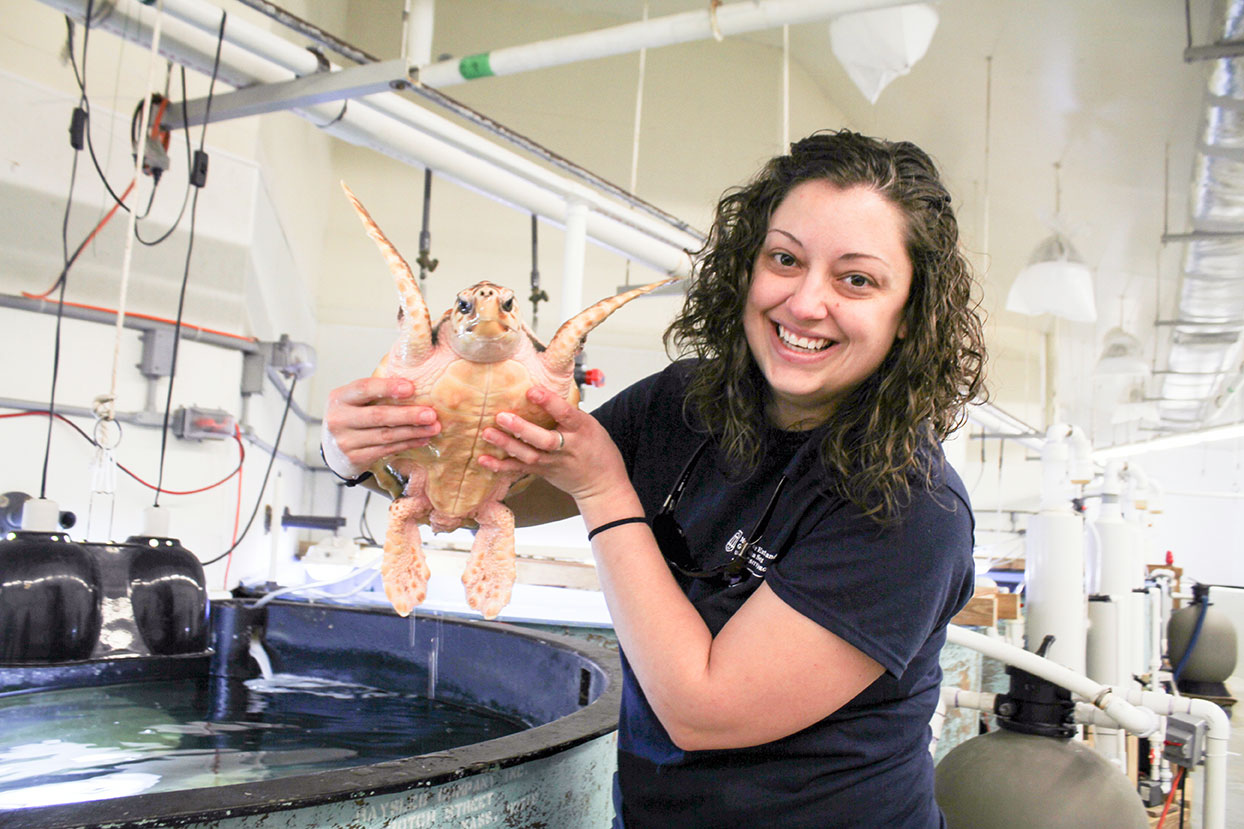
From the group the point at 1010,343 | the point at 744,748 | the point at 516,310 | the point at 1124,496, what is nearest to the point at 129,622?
the point at 516,310

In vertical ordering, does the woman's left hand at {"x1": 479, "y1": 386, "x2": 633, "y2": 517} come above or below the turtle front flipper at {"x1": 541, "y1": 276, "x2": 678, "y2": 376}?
below

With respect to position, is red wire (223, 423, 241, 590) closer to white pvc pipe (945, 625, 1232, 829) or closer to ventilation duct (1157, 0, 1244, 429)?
white pvc pipe (945, 625, 1232, 829)

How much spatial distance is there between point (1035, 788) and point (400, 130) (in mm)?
2065

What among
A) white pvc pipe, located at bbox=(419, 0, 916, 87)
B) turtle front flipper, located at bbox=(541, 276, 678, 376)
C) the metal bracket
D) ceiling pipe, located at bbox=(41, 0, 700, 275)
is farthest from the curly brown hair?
white pvc pipe, located at bbox=(419, 0, 916, 87)

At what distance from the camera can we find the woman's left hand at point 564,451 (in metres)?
0.90

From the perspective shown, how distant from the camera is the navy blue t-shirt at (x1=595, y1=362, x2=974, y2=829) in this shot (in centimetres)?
85

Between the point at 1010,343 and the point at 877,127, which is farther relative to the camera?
the point at 1010,343

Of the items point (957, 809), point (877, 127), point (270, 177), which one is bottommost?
point (957, 809)

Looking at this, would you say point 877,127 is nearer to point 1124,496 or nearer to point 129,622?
point 1124,496

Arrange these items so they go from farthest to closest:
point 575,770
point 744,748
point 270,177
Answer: point 270,177, point 575,770, point 744,748

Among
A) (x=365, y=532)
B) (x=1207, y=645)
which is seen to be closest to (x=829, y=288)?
(x=365, y=532)

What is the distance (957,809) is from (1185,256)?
3.69 metres

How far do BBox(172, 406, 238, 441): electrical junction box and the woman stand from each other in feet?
7.99

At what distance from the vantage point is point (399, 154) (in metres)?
2.41
